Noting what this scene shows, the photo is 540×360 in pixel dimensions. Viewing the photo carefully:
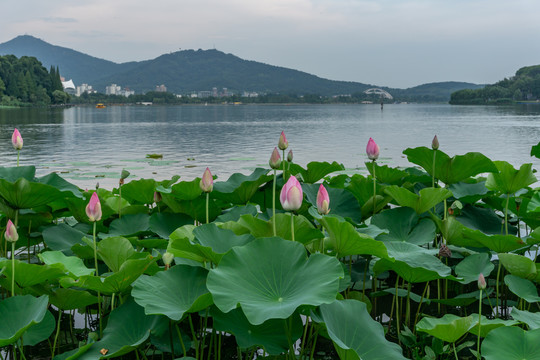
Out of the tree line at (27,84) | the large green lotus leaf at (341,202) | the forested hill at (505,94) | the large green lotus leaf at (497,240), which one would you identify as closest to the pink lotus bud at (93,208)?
the large green lotus leaf at (341,202)

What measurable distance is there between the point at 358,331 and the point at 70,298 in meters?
→ 1.07

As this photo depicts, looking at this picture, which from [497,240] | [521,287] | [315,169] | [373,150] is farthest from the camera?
[315,169]

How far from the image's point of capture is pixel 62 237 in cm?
251

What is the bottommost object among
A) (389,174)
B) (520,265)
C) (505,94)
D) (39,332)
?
(39,332)

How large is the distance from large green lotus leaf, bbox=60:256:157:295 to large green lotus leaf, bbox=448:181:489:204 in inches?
73.7

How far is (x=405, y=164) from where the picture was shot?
1154cm

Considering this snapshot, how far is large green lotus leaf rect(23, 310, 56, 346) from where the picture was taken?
1856mm

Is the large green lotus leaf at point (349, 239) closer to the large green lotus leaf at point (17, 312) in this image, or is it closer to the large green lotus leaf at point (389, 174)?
the large green lotus leaf at point (17, 312)

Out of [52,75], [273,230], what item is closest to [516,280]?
[273,230]

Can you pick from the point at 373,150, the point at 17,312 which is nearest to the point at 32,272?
the point at 17,312

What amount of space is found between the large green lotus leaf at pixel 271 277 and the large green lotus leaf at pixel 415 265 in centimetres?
49

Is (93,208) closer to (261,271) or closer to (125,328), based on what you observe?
(125,328)

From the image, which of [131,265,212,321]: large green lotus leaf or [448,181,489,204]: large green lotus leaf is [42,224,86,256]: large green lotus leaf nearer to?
[131,265,212,321]: large green lotus leaf

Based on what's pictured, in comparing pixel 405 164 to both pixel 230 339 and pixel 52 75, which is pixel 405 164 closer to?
pixel 230 339
